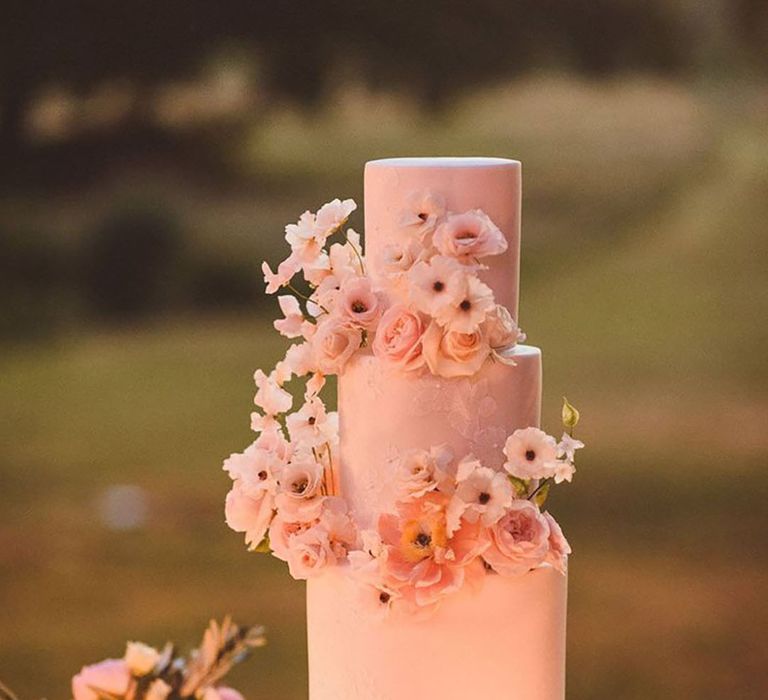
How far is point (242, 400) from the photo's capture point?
4.46 metres

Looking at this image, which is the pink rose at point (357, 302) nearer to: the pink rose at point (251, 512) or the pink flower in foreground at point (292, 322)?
the pink flower in foreground at point (292, 322)

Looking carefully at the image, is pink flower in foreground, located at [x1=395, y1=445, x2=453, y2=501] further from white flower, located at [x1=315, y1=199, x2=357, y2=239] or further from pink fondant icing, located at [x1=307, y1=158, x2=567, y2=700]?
white flower, located at [x1=315, y1=199, x2=357, y2=239]

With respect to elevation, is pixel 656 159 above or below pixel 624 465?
above

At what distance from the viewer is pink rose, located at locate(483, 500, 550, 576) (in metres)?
2.20

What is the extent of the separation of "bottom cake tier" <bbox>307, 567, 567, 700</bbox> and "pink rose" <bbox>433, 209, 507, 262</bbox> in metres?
0.51

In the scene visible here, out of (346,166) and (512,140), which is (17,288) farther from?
(512,140)

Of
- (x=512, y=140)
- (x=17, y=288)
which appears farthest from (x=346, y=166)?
(x=17, y=288)

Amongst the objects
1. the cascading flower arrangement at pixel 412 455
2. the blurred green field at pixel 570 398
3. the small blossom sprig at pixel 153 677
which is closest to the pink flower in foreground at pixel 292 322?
the cascading flower arrangement at pixel 412 455

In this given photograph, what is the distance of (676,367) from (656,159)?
634mm

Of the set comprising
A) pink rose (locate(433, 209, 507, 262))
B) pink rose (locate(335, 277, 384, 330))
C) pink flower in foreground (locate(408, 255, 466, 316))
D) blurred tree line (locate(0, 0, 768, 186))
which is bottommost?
pink rose (locate(335, 277, 384, 330))

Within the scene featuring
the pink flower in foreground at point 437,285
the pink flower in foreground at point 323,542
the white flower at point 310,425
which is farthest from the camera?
the white flower at point 310,425

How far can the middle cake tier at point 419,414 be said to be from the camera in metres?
2.27

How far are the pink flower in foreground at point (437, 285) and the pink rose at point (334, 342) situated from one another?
0.47 ft

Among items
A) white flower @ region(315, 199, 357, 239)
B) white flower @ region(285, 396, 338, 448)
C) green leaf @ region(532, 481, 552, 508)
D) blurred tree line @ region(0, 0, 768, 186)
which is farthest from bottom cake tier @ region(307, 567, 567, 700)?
blurred tree line @ region(0, 0, 768, 186)
